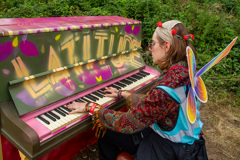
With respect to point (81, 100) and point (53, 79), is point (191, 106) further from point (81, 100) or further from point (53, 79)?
point (53, 79)

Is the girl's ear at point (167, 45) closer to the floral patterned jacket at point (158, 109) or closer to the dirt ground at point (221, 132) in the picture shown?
the floral patterned jacket at point (158, 109)

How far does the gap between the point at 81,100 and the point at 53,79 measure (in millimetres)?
335

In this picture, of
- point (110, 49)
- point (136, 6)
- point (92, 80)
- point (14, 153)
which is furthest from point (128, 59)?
Answer: point (136, 6)

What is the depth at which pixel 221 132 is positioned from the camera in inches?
138

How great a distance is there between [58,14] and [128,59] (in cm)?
319

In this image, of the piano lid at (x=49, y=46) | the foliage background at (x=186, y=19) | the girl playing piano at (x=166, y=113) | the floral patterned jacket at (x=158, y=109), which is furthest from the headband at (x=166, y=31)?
the foliage background at (x=186, y=19)

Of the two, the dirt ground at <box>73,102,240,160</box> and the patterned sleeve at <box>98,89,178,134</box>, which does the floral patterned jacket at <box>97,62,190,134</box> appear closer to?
the patterned sleeve at <box>98,89,178,134</box>

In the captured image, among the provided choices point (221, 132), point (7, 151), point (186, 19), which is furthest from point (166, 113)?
point (186, 19)

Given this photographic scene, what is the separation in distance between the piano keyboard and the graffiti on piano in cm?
10

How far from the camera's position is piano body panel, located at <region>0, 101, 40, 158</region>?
54.6 inches

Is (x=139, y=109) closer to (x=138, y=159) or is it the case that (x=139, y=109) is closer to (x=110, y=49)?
(x=138, y=159)

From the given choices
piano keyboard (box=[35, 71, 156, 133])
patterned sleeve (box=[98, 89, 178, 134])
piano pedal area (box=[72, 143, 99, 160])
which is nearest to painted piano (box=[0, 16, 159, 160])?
piano keyboard (box=[35, 71, 156, 133])

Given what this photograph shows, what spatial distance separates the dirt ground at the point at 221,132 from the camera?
10.0 ft

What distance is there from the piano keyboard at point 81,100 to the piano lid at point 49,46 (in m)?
0.29
